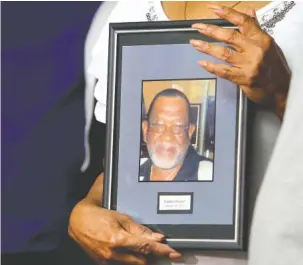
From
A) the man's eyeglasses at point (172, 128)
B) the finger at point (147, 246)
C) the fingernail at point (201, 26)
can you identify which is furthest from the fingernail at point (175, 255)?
the fingernail at point (201, 26)

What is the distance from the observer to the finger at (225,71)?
0.83m

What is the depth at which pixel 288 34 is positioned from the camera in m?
0.85

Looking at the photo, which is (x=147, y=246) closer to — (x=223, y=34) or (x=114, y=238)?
(x=114, y=238)

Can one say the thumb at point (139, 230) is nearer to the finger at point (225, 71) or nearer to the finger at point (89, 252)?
the finger at point (89, 252)

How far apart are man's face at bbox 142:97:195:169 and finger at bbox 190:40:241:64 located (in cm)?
6

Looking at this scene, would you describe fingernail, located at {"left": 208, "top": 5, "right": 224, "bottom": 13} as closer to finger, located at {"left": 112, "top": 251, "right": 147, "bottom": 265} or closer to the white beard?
the white beard

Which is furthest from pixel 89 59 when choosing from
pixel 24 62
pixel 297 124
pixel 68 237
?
pixel 297 124

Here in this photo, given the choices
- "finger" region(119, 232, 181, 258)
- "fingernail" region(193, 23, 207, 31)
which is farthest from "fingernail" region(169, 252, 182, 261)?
"fingernail" region(193, 23, 207, 31)

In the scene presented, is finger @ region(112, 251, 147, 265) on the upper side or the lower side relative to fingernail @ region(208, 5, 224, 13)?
lower

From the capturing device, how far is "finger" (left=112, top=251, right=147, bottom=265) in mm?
860

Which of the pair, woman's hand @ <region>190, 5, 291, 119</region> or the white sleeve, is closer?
woman's hand @ <region>190, 5, 291, 119</region>

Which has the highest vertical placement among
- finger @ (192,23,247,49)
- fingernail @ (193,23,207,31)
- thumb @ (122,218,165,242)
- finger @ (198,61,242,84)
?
fingernail @ (193,23,207,31)

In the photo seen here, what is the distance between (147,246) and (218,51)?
0.21m

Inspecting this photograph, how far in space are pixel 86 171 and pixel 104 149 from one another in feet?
0.15
